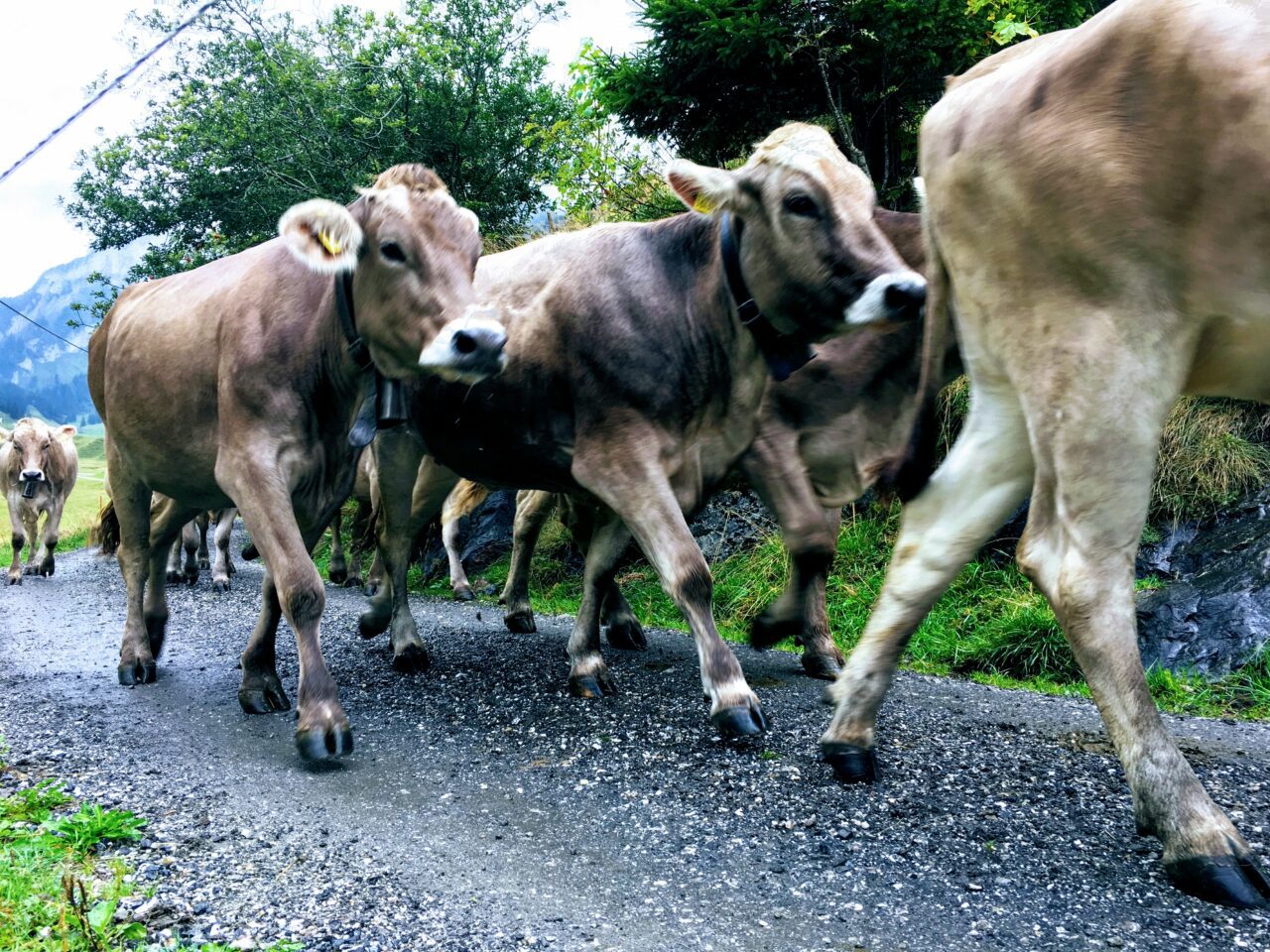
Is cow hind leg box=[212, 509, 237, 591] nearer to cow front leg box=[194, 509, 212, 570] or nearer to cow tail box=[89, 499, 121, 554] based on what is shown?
cow front leg box=[194, 509, 212, 570]

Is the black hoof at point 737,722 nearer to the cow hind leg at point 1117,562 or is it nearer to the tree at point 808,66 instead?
the cow hind leg at point 1117,562

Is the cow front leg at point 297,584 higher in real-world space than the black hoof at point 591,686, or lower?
higher

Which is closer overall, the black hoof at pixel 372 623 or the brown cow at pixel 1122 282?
the brown cow at pixel 1122 282

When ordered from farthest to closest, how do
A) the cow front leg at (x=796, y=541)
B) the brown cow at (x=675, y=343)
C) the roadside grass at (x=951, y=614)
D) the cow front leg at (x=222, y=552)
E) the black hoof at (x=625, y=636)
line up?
1. the cow front leg at (x=222, y=552)
2. the black hoof at (x=625, y=636)
3. the roadside grass at (x=951, y=614)
4. the cow front leg at (x=796, y=541)
5. the brown cow at (x=675, y=343)

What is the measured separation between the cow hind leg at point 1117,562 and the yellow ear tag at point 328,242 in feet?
9.88

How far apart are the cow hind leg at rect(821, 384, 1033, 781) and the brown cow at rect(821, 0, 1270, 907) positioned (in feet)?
0.50

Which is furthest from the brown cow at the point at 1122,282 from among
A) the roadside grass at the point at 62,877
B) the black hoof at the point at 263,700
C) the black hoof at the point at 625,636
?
the black hoof at the point at 625,636

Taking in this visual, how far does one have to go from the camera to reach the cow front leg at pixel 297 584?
426 cm

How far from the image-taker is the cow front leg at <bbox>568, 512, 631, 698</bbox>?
17.5 ft

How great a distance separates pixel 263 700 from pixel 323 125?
13478 mm

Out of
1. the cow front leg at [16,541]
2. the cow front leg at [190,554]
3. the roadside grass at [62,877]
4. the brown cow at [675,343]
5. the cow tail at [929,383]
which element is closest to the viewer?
the roadside grass at [62,877]

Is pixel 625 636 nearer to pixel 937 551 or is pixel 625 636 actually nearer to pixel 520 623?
pixel 520 623

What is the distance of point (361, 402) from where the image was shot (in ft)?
17.1

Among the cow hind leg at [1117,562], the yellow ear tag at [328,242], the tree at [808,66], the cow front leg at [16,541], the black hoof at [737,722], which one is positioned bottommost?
the cow front leg at [16,541]
